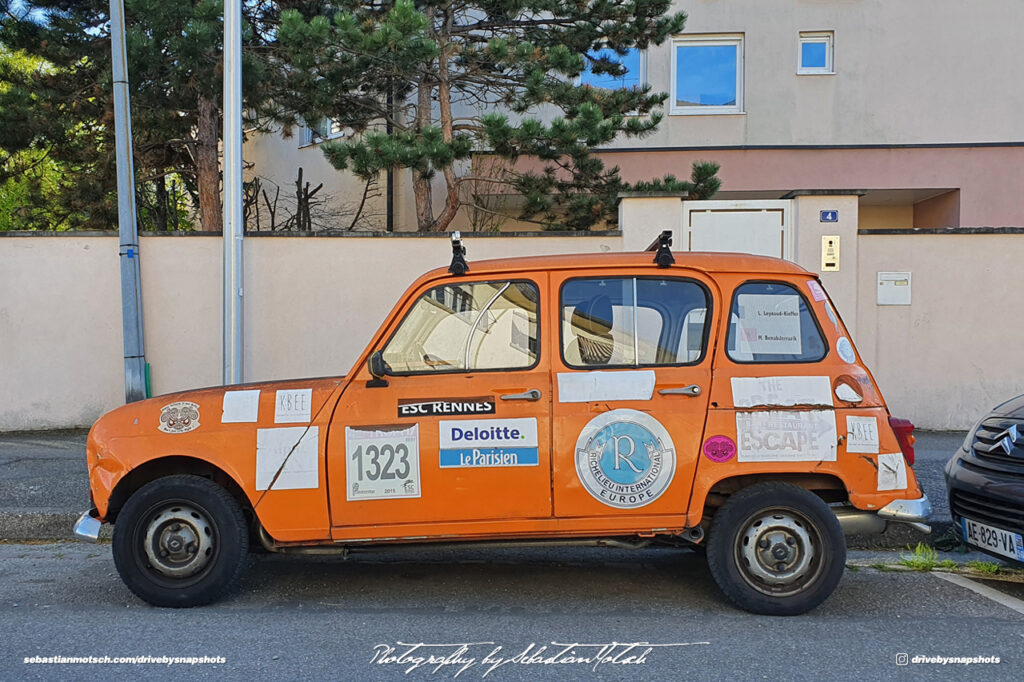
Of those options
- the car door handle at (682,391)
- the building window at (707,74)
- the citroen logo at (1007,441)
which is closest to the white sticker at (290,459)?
the car door handle at (682,391)

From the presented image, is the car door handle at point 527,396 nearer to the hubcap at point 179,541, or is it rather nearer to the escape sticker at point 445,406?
the escape sticker at point 445,406

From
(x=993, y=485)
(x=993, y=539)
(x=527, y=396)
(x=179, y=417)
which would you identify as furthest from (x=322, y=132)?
(x=993, y=539)

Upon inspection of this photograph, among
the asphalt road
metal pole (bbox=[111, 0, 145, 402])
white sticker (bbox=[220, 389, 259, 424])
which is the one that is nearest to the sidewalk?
the asphalt road

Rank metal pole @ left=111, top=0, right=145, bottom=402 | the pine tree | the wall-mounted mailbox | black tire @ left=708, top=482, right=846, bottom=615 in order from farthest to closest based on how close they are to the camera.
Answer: the pine tree, the wall-mounted mailbox, metal pole @ left=111, top=0, right=145, bottom=402, black tire @ left=708, top=482, right=846, bottom=615

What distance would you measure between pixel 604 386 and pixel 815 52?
14016mm

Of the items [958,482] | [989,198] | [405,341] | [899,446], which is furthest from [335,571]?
[989,198]

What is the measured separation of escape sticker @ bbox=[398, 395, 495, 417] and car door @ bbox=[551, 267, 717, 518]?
0.37 m

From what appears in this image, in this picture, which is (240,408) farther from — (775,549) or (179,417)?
(775,549)

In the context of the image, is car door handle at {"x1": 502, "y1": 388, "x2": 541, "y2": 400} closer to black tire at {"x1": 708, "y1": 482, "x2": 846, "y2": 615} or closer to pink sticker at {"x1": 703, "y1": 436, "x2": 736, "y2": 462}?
pink sticker at {"x1": 703, "y1": 436, "x2": 736, "y2": 462}

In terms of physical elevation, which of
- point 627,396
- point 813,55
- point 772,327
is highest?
point 813,55

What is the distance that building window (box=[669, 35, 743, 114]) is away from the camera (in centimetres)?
1630

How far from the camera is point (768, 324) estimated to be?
15.0 feet

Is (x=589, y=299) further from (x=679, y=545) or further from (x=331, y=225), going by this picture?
(x=331, y=225)

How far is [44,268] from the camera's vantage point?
9953 millimetres
